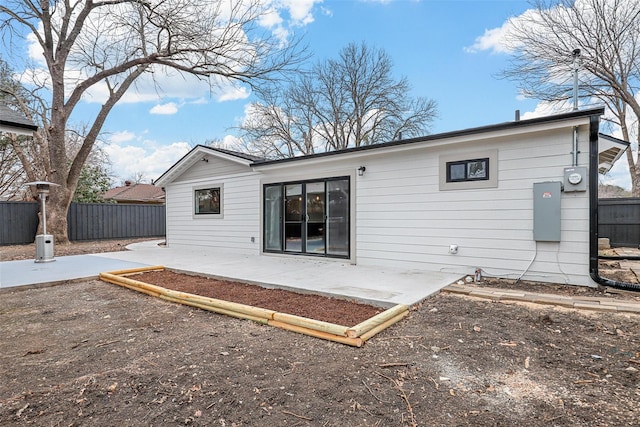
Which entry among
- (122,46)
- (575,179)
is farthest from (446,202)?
(122,46)

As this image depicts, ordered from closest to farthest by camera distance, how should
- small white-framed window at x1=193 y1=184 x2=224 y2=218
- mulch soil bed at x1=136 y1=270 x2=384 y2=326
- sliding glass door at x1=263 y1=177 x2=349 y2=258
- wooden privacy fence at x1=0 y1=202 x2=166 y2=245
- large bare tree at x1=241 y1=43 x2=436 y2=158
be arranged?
mulch soil bed at x1=136 y1=270 x2=384 y2=326, sliding glass door at x1=263 y1=177 x2=349 y2=258, small white-framed window at x1=193 y1=184 x2=224 y2=218, wooden privacy fence at x1=0 y1=202 x2=166 y2=245, large bare tree at x1=241 y1=43 x2=436 y2=158

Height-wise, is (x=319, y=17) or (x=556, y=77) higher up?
(x=319, y=17)

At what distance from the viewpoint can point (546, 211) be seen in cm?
483

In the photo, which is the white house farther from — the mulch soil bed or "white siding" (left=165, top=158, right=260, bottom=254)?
the mulch soil bed

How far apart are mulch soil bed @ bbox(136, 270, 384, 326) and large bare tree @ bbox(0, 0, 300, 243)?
823cm

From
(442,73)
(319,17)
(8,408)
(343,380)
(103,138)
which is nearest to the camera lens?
(8,408)

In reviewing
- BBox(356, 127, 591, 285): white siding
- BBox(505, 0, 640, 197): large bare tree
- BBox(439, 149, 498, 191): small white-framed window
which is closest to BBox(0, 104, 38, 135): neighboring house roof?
BBox(356, 127, 591, 285): white siding

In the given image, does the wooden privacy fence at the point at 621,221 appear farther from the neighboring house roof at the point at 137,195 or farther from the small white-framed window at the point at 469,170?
the neighboring house roof at the point at 137,195

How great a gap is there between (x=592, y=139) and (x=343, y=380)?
4.82 m

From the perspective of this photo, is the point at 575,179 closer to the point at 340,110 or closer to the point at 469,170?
the point at 469,170

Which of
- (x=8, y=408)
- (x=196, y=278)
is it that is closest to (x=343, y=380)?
(x=8, y=408)

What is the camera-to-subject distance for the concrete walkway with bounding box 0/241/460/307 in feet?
15.0

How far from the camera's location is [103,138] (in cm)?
1642

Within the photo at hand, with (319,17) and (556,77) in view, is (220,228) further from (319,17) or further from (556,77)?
(556,77)
